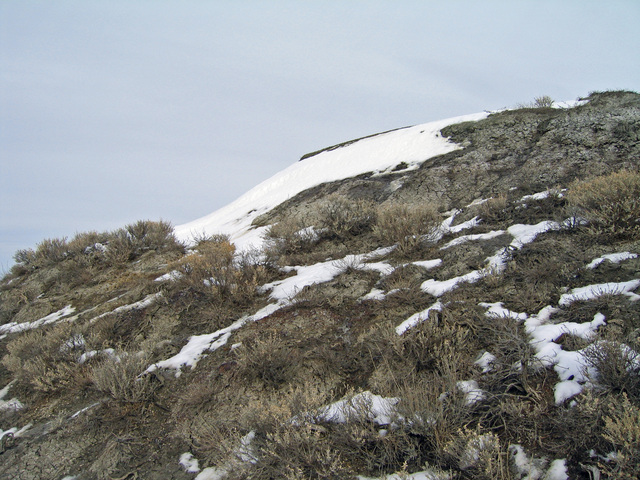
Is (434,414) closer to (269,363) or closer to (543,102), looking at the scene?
(269,363)

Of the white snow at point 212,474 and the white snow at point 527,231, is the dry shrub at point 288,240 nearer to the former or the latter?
the white snow at point 527,231

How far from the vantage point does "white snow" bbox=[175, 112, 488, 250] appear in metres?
9.38

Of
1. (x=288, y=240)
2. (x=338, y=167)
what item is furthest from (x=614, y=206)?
(x=338, y=167)

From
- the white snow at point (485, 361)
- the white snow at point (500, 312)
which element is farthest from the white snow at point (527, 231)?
the white snow at point (485, 361)

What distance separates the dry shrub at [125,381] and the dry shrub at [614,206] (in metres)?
5.20

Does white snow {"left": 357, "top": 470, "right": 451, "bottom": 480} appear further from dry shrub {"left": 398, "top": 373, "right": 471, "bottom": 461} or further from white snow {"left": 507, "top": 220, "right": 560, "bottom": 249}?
white snow {"left": 507, "top": 220, "right": 560, "bottom": 249}

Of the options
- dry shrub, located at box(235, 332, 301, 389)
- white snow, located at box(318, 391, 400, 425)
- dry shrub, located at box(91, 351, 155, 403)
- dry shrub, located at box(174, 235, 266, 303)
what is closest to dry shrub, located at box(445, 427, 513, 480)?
white snow, located at box(318, 391, 400, 425)

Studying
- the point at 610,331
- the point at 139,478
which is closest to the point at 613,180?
the point at 610,331

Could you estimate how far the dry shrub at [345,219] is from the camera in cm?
654

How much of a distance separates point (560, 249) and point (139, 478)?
4.82 meters

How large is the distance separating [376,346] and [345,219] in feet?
11.0

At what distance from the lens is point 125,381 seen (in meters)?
3.72

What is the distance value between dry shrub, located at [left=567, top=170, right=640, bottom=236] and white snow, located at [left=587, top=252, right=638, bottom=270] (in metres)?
0.39

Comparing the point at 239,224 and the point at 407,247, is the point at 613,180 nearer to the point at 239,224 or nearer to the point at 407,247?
the point at 407,247
